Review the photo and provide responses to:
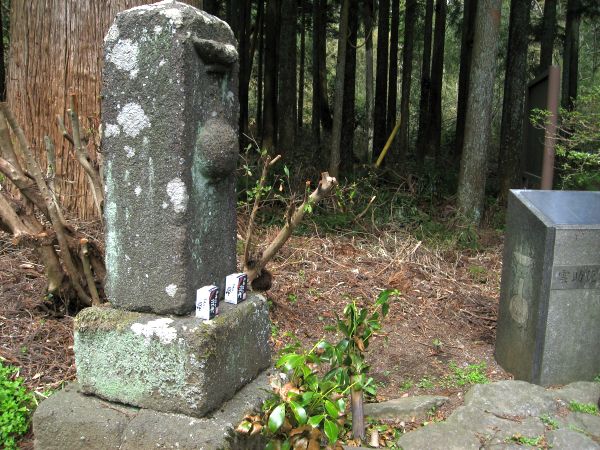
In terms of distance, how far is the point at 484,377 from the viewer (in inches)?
158

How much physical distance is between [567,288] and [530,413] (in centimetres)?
91

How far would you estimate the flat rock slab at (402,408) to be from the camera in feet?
11.0

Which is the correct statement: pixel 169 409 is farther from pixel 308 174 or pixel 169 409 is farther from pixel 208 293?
pixel 308 174

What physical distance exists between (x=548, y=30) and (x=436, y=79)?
9.07ft

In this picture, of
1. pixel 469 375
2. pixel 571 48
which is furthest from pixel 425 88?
pixel 469 375

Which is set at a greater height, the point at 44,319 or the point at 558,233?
the point at 558,233

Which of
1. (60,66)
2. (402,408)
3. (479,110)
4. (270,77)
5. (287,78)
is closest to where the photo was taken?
(402,408)

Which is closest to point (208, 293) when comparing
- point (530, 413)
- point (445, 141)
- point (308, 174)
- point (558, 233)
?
point (530, 413)

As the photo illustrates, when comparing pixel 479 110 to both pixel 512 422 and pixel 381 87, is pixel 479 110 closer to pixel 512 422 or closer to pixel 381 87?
pixel 512 422

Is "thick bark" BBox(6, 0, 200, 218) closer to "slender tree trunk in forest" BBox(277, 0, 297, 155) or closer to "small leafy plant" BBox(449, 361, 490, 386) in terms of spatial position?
"small leafy plant" BBox(449, 361, 490, 386)

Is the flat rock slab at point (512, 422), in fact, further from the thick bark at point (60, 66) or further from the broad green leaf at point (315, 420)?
the thick bark at point (60, 66)

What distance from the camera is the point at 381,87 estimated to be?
12523 millimetres

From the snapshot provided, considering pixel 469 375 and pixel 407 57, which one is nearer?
pixel 469 375

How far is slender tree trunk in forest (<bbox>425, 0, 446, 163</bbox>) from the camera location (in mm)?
13758
